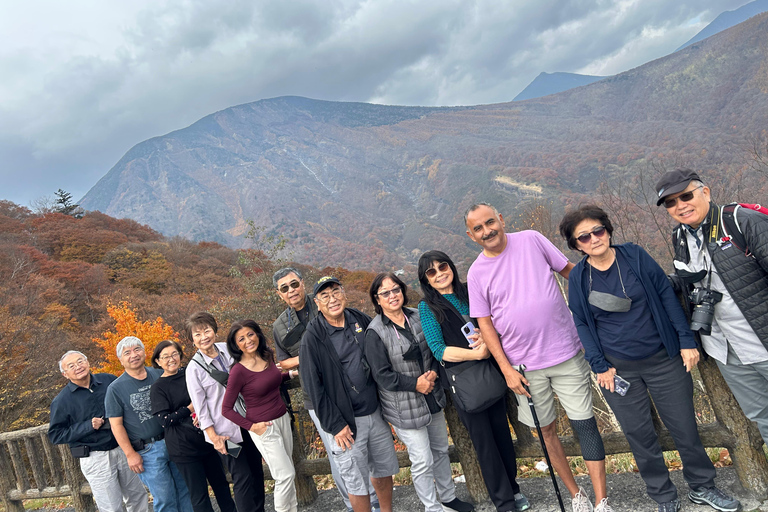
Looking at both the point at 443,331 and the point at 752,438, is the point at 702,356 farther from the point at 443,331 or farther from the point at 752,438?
the point at 443,331

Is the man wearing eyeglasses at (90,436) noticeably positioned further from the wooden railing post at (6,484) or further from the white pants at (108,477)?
the wooden railing post at (6,484)

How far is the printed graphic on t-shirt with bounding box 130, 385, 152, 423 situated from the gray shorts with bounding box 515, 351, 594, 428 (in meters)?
2.91

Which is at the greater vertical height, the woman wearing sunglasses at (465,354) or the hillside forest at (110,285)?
the hillside forest at (110,285)

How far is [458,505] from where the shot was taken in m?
2.93

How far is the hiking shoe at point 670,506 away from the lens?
2477 mm

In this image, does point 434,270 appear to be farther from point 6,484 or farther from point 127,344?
point 6,484

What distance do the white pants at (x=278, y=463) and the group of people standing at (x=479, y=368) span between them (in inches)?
0.4

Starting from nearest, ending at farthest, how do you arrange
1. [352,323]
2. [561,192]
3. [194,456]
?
[352,323] → [194,456] → [561,192]

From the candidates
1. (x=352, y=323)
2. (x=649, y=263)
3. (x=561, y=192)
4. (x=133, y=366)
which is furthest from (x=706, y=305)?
(x=561, y=192)

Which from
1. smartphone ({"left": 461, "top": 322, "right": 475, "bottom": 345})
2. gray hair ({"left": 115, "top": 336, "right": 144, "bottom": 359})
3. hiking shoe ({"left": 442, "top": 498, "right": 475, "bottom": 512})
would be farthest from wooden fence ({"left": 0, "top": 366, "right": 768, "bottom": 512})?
gray hair ({"left": 115, "top": 336, "right": 144, "bottom": 359})

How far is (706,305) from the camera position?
2320 mm

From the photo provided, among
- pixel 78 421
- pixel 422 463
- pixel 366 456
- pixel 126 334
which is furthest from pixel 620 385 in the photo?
pixel 126 334

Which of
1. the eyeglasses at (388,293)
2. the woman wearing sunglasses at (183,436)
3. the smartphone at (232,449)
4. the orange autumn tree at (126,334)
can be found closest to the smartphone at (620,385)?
the eyeglasses at (388,293)

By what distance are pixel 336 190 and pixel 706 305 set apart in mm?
201042
